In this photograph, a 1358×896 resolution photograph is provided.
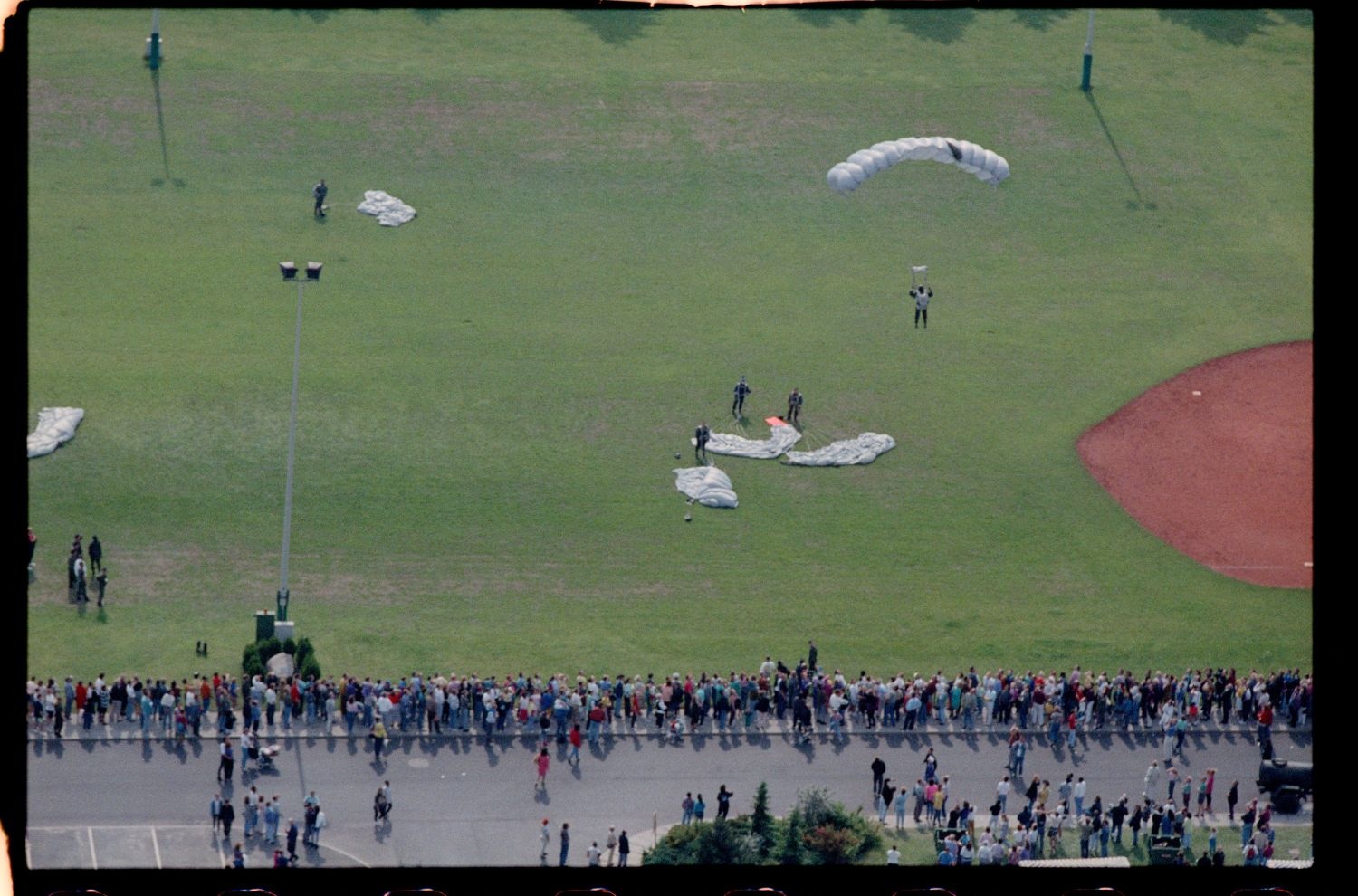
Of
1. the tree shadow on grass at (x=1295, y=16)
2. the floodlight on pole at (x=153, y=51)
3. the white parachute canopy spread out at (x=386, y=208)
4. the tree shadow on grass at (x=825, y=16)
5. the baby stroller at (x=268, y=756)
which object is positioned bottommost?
the baby stroller at (x=268, y=756)

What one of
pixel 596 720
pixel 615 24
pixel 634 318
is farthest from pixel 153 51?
pixel 596 720

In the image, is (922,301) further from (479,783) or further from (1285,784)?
(479,783)

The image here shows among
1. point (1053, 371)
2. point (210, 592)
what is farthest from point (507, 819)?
point (1053, 371)

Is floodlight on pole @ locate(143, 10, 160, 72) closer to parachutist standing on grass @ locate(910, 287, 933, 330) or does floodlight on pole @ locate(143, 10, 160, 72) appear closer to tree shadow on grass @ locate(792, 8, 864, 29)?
tree shadow on grass @ locate(792, 8, 864, 29)

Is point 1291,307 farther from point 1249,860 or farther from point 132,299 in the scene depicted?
point 132,299

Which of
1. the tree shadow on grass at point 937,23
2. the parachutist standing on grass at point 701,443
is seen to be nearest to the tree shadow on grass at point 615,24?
the tree shadow on grass at point 937,23

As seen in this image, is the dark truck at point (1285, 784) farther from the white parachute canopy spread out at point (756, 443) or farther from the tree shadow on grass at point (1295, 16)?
the tree shadow on grass at point (1295, 16)
